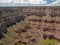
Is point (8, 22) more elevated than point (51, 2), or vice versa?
point (51, 2)

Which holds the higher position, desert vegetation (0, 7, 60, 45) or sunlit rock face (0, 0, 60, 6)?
sunlit rock face (0, 0, 60, 6)

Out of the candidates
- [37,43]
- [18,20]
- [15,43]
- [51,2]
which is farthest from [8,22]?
[51,2]

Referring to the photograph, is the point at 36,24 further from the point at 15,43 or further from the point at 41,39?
the point at 15,43

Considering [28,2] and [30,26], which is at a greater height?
[28,2]

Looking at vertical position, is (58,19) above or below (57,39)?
above

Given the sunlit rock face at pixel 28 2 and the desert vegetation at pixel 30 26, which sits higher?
the sunlit rock face at pixel 28 2

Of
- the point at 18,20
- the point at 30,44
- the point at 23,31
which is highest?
the point at 18,20

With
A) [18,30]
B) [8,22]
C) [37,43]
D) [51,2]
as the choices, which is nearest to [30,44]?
[37,43]

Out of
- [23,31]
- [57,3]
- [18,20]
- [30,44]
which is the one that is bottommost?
[30,44]

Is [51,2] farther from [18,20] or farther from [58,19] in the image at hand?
[18,20]
